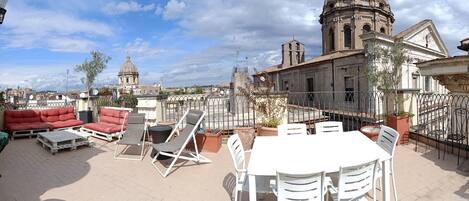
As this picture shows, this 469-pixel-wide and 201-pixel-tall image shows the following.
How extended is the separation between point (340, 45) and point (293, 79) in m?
5.16

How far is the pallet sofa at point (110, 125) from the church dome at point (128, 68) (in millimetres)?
71341

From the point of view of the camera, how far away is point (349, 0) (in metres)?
26.2

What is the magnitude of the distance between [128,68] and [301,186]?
261ft

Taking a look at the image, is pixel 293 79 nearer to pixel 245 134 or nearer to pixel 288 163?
pixel 245 134

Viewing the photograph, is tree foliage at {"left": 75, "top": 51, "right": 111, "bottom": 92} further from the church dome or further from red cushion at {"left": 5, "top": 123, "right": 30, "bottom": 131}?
the church dome

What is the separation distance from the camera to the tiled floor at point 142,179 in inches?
171

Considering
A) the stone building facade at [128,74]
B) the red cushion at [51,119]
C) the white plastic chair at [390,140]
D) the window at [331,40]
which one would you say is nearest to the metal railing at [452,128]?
the white plastic chair at [390,140]

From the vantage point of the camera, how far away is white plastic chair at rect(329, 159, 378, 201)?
2.79 m

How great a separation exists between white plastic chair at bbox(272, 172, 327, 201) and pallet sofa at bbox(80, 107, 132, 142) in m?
6.36

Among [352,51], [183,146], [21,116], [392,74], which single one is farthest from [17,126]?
[352,51]

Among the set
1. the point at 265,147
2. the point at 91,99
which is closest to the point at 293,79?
the point at 91,99

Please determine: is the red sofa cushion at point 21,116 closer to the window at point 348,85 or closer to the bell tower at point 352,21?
the window at point 348,85

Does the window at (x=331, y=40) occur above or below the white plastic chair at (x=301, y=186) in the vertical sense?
above

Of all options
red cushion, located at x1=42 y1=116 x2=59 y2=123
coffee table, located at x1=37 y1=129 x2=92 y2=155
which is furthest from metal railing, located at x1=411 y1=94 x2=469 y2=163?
red cushion, located at x1=42 y1=116 x2=59 y2=123
